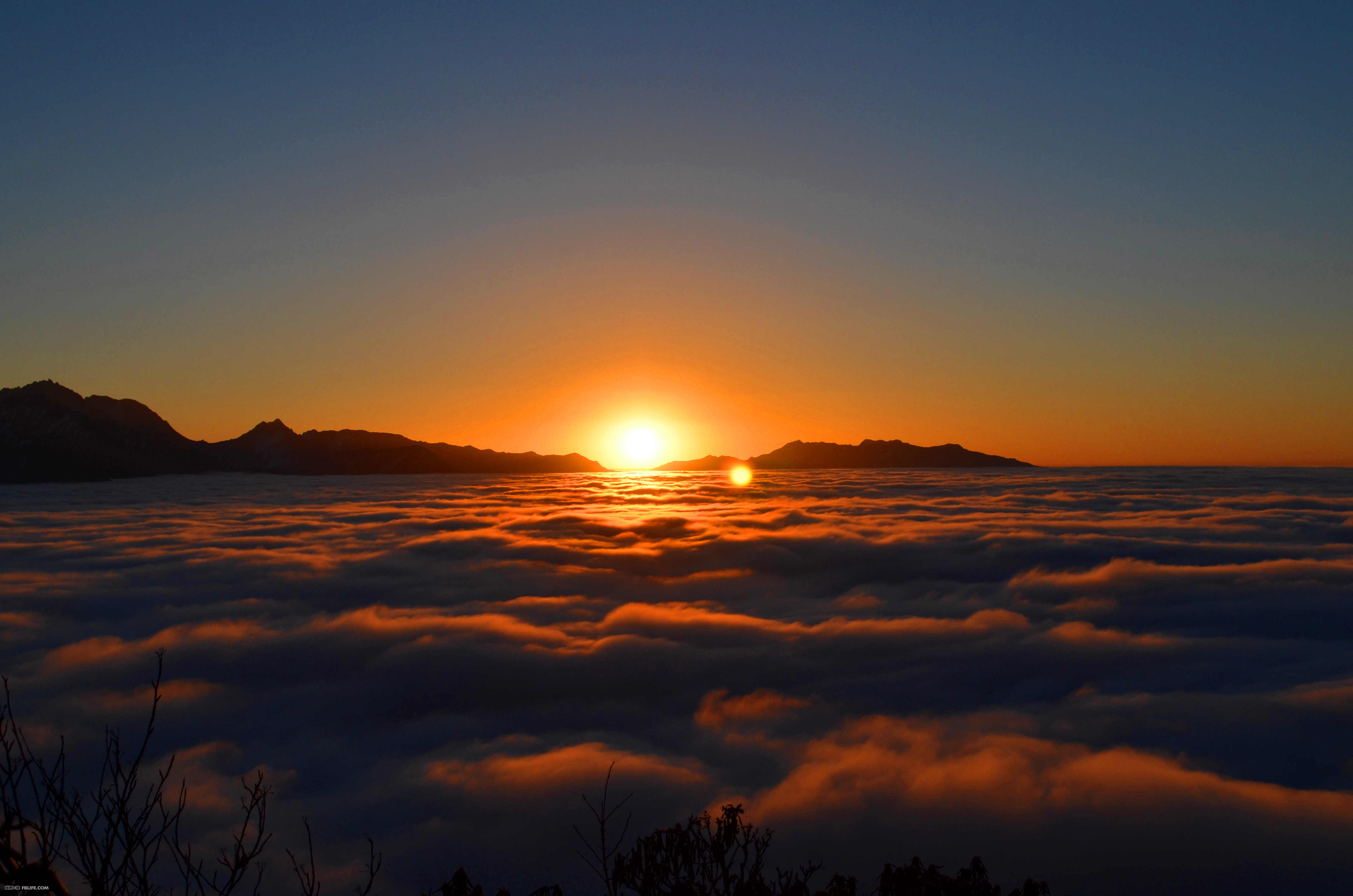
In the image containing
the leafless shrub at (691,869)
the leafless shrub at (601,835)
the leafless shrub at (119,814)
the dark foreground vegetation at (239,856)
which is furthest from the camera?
the leafless shrub at (601,835)

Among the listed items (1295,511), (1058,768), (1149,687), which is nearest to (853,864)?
(1058,768)

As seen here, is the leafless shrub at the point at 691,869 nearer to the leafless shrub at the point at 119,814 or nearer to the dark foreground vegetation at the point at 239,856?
the dark foreground vegetation at the point at 239,856

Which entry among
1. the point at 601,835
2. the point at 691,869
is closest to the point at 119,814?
the point at 691,869

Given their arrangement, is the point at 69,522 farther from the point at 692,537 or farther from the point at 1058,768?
the point at 1058,768

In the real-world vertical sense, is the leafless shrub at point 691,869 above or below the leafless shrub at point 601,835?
above

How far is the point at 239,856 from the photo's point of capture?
22.1 feet

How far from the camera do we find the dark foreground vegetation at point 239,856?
3.79 metres

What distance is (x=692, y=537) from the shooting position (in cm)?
3597

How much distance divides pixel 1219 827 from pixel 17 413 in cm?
22397

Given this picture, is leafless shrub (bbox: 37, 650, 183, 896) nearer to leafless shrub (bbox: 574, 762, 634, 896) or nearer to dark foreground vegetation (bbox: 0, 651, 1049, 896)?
dark foreground vegetation (bbox: 0, 651, 1049, 896)

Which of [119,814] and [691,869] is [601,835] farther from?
[119,814]

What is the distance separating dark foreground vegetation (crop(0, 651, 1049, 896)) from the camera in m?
→ 3.79

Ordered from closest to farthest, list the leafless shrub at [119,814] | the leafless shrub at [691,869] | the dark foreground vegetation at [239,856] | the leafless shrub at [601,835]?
the dark foreground vegetation at [239,856], the leafless shrub at [691,869], the leafless shrub at [119,814], the leafless shrub at [601,835]

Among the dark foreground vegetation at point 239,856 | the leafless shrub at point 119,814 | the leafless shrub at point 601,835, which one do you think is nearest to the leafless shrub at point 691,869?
the dark foreground vegetation at point 239,856
